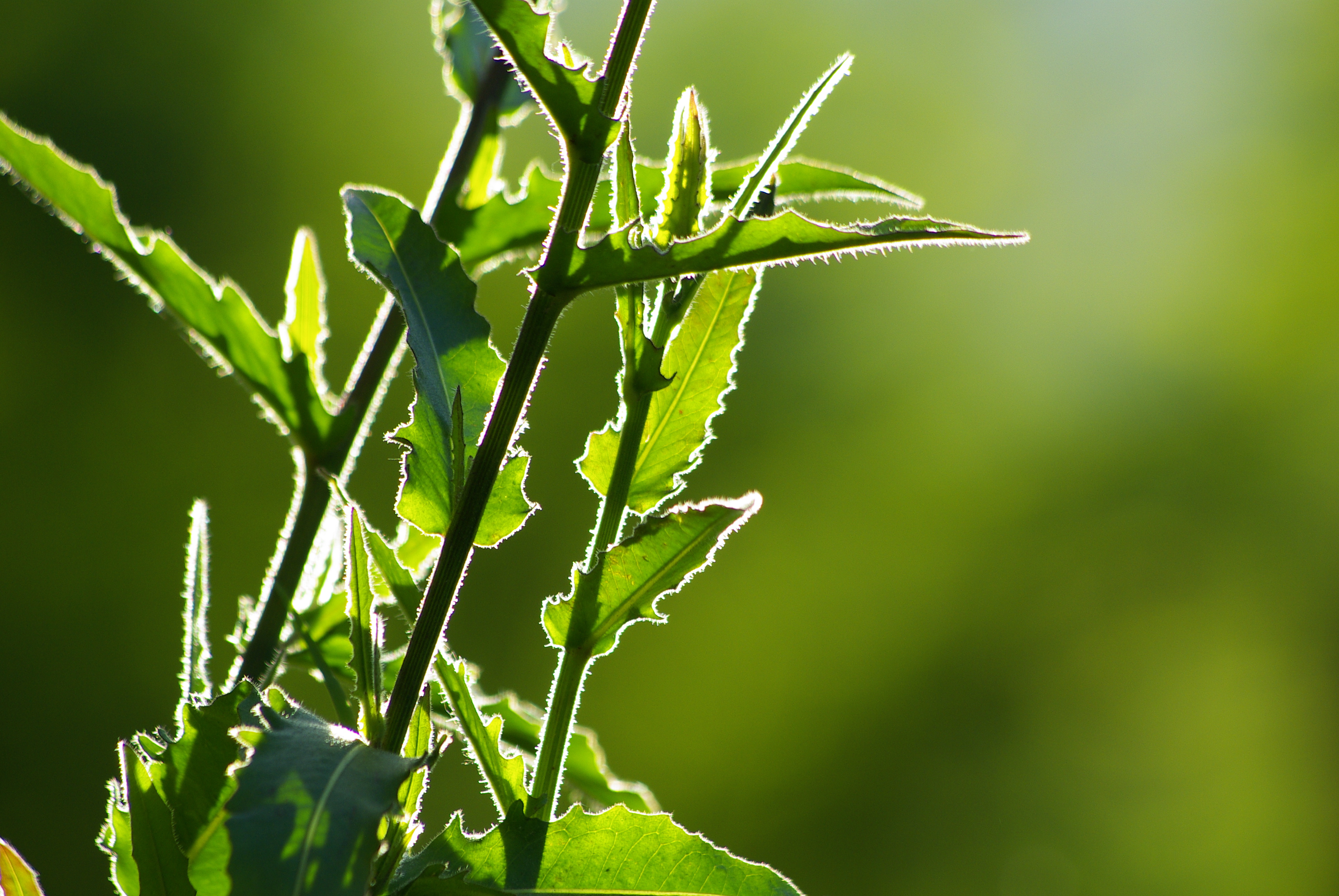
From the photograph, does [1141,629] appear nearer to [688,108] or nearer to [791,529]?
[791,529]

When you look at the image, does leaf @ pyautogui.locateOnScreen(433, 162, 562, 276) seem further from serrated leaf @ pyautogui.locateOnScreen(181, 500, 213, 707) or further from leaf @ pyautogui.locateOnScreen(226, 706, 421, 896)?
leaf @ pyautogui.locateOnScreen(226, 706, 421, 896)

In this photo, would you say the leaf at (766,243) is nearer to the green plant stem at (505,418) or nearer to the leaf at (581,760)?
the green plant stem at (505,418)

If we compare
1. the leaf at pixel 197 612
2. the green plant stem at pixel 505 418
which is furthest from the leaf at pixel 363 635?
the leaf at pixel 197 612

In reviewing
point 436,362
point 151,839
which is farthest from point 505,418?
point 151,839

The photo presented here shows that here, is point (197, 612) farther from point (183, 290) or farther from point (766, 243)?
point (766, 243)

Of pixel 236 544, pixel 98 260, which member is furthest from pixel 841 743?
pixel 98 260
